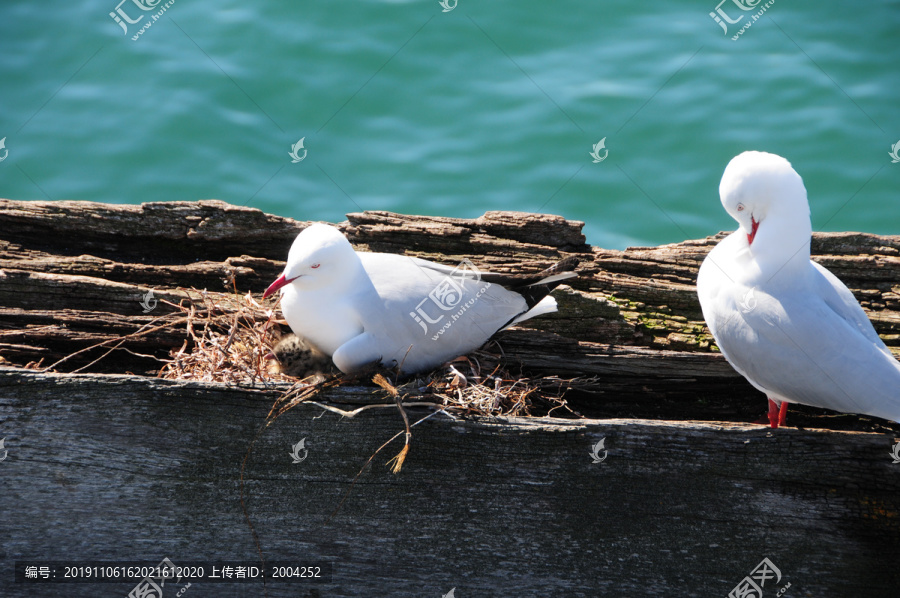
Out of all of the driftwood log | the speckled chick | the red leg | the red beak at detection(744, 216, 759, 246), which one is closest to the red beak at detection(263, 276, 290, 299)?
the speckled chick

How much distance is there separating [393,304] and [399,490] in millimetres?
808

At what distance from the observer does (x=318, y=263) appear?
298cm

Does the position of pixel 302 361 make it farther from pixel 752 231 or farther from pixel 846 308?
pixel 846 308

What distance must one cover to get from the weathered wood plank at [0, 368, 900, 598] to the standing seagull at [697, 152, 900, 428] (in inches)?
9.4

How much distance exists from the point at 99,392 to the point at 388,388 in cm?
97

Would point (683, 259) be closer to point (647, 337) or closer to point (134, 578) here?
point (647, 337)

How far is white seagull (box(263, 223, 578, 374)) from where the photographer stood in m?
2.98

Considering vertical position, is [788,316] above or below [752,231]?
below

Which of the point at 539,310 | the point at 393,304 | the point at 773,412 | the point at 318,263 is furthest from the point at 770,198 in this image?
the point at 318,263

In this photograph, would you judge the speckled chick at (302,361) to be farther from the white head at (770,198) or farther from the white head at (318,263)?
the white head at (770,198)

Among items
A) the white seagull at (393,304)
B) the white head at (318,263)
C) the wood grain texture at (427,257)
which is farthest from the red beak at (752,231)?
the white head at (318,263)

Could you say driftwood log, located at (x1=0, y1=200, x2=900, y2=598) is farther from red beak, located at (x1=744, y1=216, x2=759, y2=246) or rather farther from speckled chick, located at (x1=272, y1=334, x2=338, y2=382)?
red beak, located at (x1=744, y1=216, x2=759, y2=246)

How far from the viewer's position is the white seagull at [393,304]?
2982mm

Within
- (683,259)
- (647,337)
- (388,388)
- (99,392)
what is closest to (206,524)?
(99,392)
